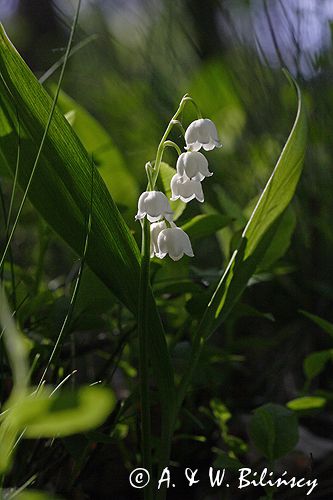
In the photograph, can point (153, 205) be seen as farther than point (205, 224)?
No

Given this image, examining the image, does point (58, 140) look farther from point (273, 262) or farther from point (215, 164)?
point (215, 164)

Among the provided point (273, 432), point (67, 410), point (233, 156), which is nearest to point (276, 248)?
point (273, 432)

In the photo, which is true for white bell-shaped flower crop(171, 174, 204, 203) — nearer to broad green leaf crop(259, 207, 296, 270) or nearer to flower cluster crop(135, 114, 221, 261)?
flower cluster crop(135, 114, 221, 261)

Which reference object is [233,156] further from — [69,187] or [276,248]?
[69,187]

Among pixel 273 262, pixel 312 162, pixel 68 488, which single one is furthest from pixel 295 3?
pixel 68 488

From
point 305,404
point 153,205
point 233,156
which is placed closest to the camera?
point 153,205

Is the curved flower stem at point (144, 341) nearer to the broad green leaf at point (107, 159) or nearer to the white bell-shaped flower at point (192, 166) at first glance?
the white bell-shaped flower at point (192, 166)

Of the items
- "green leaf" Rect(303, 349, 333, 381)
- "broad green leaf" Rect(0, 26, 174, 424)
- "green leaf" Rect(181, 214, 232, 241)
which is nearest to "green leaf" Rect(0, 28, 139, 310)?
"broad green leaf" Rect(0, 26, 174, 424)
